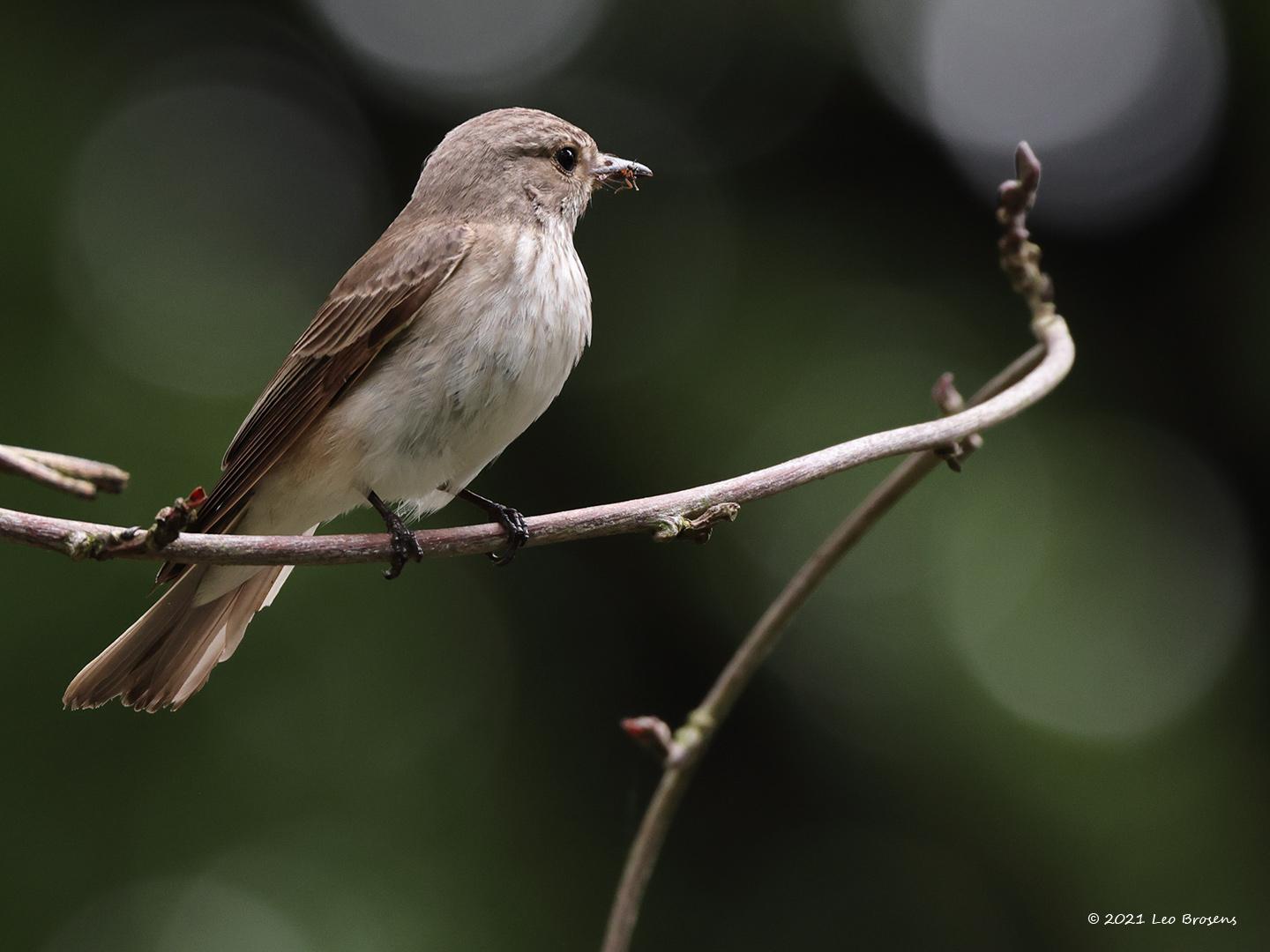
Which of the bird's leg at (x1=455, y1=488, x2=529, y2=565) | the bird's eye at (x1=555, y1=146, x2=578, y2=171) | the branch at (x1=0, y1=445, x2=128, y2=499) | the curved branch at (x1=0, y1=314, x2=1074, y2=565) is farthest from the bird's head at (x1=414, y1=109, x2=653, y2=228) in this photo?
the branch at (x1=0, y1=445, x2=128, y2=499)

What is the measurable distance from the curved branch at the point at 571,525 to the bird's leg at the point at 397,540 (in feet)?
0.06

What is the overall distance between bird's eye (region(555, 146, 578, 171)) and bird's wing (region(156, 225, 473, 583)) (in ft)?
1.15

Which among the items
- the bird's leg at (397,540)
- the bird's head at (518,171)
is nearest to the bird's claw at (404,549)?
the bird's leg at (397,540)

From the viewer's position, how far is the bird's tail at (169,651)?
7.56 ft

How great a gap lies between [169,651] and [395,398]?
2.12ft

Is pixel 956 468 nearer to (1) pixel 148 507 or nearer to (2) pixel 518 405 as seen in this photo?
(2) pixel 518 405

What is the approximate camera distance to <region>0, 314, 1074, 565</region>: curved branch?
141 centimetres

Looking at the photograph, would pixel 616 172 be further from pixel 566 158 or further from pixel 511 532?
pixel 511 532

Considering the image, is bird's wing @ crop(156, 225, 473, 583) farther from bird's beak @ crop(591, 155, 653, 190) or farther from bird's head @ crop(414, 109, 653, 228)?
bird's beak @ crop(591, 155, 653, 190)

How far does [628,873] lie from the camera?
207 centimetres

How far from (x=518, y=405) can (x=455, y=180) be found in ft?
2.19

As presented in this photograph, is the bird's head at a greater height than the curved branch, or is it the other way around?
the bird's head

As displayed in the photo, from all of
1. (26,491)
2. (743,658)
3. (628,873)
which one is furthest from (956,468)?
(26,491)

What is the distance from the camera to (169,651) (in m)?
2.40
